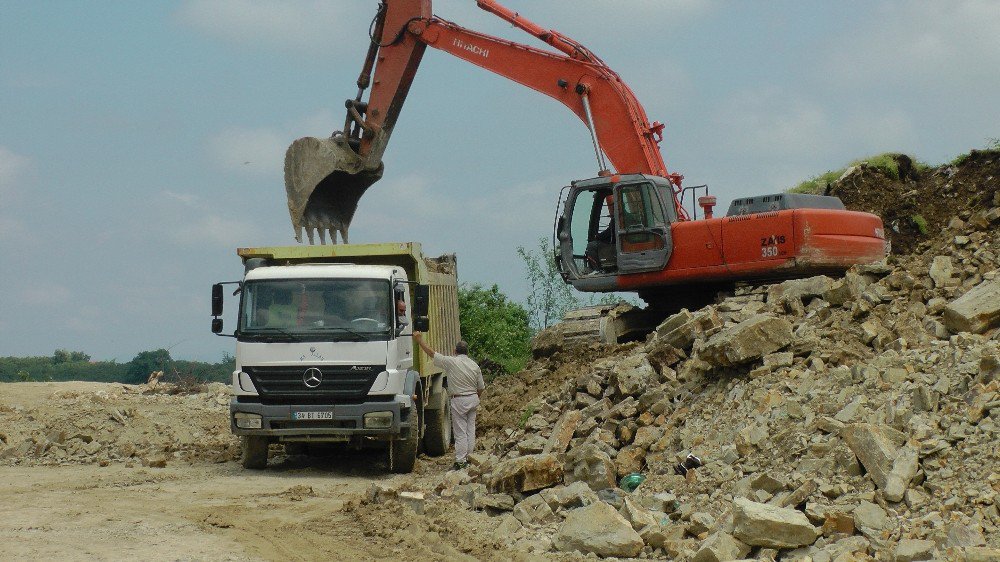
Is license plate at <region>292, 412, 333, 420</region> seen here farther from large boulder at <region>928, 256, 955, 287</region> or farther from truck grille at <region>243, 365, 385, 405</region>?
large boulder at <region>928, 256, 955, 287</region>

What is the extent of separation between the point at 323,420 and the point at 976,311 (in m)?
7.31

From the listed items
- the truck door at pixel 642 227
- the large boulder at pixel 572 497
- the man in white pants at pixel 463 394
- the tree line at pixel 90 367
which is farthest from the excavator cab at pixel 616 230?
the tree line at pixel 90 367

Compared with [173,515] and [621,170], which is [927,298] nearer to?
[621,170]

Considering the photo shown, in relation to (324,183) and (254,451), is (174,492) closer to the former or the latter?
(254,451)

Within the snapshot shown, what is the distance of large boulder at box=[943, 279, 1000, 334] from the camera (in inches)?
399

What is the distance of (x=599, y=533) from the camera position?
844 centimetres

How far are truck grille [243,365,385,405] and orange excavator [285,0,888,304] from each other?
180 inches

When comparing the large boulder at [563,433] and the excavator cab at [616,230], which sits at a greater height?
the excavator cab at [616,230]

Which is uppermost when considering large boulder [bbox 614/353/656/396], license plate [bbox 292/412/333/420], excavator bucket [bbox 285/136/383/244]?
excavator bucket [bbox 285/136/383/244]

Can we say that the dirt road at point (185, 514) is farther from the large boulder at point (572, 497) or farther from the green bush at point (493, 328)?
the green bush at point (493, 328)

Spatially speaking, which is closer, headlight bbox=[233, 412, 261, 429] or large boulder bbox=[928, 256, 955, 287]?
large boulder bbox=[928, 256, 955, 287]

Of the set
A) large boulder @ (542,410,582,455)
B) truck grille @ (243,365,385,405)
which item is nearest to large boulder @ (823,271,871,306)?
large boulder @ (542,410,582,455)

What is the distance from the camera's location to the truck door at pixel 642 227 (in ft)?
51.3

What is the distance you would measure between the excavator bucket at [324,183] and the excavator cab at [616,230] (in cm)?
371
